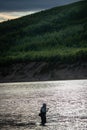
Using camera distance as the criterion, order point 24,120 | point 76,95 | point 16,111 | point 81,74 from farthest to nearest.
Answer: point 81,74, point 76,95, point 16,111, point 24,120

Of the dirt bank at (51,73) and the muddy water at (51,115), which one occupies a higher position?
the dirt bank at (51,73)

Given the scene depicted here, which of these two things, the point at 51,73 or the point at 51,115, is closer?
the point at 51,115

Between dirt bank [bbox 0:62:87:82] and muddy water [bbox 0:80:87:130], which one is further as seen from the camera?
dirt bank [bbox 0:62:87:82]

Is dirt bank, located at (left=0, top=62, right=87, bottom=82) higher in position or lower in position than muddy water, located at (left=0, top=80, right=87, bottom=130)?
higher

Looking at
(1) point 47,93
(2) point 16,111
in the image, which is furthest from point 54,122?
(1) point 47,93

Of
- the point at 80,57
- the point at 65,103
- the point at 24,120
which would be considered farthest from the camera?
the point at 80,57

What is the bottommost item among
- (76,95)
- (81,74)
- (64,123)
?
(64,123)

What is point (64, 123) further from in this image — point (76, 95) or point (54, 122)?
point (76, 95)

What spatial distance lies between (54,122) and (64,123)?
2.19 m

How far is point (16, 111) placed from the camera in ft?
291

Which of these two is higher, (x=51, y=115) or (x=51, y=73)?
(x=51, y=73)

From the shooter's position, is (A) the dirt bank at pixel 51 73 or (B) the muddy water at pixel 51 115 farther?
(A) the dirt bank at pixel 51 73

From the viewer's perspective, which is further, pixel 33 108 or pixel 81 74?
pixel 81 74

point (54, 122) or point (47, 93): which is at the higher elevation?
point (47, 93)
